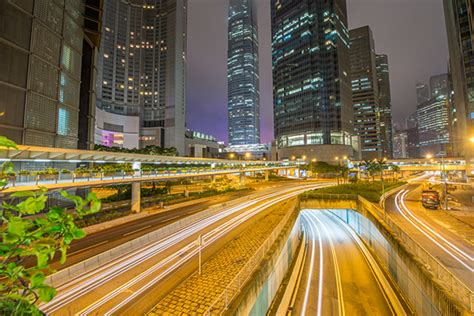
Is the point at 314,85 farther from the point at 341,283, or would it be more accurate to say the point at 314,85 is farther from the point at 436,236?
the point at 341,283

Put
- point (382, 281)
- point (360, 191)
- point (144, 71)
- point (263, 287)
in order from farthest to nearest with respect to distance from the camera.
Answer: point (144, 71) < point (360, 191) < point (382, 281) < point (263, 287)

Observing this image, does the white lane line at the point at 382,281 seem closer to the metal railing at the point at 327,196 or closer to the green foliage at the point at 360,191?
the metal railing at the point at 327,196

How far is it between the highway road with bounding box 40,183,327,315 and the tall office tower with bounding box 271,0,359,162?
105m

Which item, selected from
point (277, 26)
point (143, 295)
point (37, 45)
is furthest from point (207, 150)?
Answer: point (143, 295)

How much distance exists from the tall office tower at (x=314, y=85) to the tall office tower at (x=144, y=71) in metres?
65.2

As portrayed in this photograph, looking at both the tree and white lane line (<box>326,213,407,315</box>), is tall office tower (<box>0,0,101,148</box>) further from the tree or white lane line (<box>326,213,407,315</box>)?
white lane line (<box>326,213,407,315</box>)

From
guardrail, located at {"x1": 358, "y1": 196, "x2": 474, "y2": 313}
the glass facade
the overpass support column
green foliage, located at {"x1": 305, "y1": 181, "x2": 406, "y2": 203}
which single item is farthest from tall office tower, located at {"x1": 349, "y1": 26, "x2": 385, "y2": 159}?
the overpass support column

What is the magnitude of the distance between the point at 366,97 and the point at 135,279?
19647 cm

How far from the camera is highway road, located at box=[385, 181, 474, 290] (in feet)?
46.1

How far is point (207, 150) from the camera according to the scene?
161 meters

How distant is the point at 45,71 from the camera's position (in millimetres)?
32844

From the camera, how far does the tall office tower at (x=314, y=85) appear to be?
112625 millimetres

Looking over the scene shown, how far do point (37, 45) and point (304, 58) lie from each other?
122569mm

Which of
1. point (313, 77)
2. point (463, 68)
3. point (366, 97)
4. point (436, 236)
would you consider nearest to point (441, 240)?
point (436, 236)
